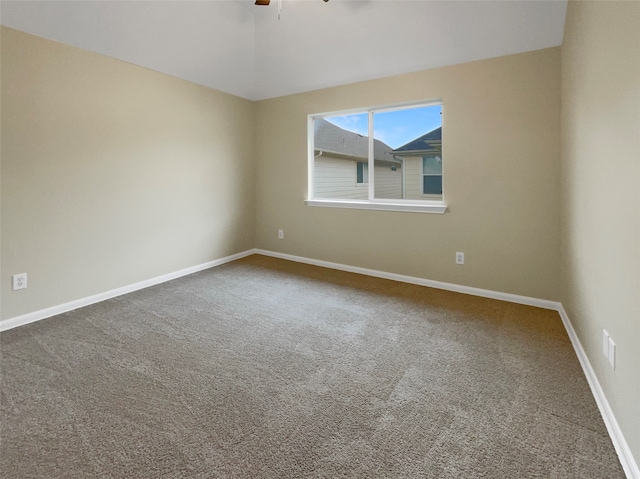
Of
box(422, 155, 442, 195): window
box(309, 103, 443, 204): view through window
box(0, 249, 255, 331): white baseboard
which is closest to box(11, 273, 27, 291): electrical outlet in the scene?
box(0, 249, 255, 331): white baseboard

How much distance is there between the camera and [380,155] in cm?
413

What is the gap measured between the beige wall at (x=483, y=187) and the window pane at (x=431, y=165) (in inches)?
9.0

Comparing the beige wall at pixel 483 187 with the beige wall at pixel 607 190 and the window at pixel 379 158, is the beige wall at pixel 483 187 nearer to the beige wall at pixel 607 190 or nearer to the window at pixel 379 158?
the window at pixel 379 158

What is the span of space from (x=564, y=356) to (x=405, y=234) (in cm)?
192

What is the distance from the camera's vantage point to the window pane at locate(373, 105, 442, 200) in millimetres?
3711

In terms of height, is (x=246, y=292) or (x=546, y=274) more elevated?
(x=546, y=274)

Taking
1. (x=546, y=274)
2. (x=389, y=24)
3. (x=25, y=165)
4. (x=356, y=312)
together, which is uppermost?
(x=389, y=24)

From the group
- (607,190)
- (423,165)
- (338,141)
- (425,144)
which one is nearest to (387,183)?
(423,165)

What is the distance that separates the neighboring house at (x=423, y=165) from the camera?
3.71 meters

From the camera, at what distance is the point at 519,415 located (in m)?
1.65

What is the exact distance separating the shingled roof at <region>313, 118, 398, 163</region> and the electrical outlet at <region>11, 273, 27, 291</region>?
134 inches

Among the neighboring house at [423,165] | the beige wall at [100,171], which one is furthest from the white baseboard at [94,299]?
the neighboring house at [423,165]

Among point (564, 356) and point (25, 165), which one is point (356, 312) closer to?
point (564, 356)

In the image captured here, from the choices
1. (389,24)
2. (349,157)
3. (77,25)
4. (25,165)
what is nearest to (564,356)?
(389,24)
